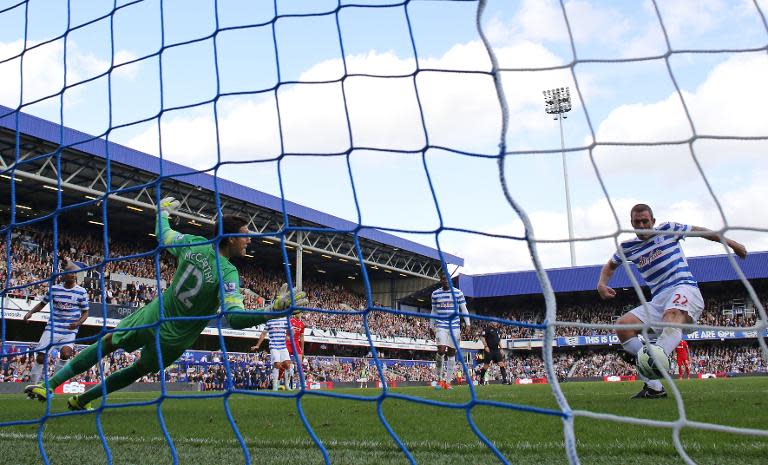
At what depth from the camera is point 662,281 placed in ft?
18.7

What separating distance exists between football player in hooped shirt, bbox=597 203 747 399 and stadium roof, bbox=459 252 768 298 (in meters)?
26.6

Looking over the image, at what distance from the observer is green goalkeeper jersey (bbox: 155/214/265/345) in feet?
14.3

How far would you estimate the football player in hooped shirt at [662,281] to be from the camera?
5.32m

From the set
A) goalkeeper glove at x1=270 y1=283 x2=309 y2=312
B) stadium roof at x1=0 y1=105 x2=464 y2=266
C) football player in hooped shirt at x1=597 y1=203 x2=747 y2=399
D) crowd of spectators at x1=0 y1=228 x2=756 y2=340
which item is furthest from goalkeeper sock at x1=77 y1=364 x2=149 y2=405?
crowd of spectators at x1=0 y1=228 x2=756 y2=340

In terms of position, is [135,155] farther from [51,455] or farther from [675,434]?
[675,434]

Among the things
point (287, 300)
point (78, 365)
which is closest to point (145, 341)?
point (78, 365)

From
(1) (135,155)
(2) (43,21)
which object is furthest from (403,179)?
(1) (135,155)

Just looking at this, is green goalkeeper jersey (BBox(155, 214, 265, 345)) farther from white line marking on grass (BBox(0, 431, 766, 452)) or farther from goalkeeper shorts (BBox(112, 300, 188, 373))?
white line marking on grass (BBox(0, 431, 766, 452))

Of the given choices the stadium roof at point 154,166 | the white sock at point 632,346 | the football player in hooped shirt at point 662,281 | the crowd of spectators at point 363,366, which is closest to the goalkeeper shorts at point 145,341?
the football player in hooped shirt at point 662,281

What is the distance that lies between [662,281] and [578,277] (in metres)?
34.4

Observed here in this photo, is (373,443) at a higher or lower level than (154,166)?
lower

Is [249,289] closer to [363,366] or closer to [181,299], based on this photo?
[363,366]

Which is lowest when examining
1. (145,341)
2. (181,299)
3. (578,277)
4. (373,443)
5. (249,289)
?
(373,443)

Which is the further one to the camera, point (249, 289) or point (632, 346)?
point (249, 289)
